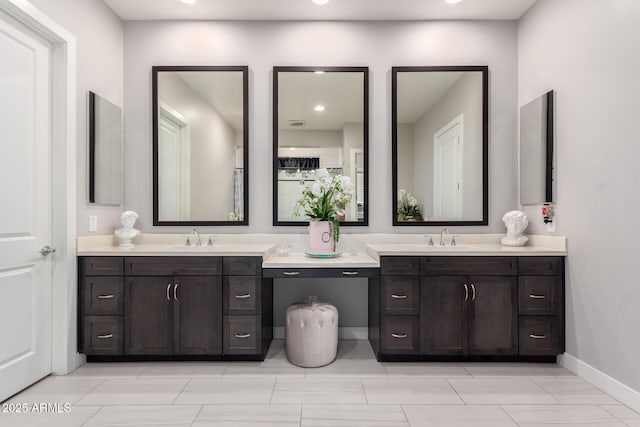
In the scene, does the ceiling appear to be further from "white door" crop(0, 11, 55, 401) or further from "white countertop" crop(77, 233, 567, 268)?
"white countertop" crop(77, 233, 567, 268)

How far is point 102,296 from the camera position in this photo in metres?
2.54

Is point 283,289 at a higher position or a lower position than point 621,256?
lower

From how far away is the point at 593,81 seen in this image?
2.28m

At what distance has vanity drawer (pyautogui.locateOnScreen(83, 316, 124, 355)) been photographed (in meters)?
2.54

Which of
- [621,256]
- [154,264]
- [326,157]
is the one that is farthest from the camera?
[326,157]

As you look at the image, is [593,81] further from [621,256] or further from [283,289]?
[283,289]

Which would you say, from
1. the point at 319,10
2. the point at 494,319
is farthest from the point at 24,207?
the point at 494,319

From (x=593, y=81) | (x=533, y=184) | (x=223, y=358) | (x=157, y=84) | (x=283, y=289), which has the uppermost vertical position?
(x=157, y=84)

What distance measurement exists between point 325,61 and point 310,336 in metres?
2.20

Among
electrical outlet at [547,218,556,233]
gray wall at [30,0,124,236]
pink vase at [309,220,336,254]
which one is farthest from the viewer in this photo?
pink vase at [309,220,336,254]

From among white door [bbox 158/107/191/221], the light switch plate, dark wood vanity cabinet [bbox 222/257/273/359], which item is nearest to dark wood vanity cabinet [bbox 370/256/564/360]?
dark wood vanity cabinet [bbox 222/257/273/359]

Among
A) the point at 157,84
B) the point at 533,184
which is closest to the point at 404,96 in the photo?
the point at 533,184

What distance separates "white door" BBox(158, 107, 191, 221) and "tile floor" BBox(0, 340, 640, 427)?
47.3 inches

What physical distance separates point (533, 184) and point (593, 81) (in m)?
0.81
